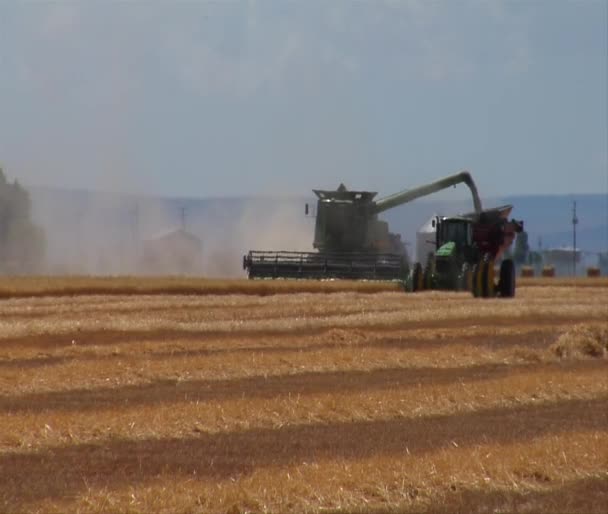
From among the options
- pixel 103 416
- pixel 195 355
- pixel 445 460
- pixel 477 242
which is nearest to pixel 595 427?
pixel 445 460

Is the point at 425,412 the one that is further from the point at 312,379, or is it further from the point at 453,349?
the point at 453,349

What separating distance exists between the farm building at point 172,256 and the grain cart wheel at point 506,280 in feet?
125

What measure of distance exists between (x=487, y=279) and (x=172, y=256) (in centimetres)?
4822

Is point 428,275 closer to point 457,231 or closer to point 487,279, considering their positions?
point 457,231

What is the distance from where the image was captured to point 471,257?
159 ft

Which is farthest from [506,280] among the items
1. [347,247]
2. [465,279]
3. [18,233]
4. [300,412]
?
[18,233]

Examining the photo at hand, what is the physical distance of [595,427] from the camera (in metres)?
17.9

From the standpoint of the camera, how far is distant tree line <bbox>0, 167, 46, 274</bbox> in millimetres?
Result: 93625

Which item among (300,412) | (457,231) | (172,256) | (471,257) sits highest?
(457,231)

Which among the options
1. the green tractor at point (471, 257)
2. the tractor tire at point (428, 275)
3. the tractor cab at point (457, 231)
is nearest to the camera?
the green tractor at point (471, 257)

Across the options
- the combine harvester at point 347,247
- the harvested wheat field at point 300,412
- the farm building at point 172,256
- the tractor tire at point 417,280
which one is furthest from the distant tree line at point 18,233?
the harvested wheat field at point 300,412

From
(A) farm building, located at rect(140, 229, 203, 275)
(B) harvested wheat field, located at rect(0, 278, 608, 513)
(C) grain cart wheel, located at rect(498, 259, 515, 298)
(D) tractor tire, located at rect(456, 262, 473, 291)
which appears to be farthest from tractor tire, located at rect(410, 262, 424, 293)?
(A) farm building, located at rect(140, 229, 203, 275)

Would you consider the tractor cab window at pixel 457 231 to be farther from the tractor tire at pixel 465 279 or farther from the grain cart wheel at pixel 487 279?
the grain cart wheel at pixel 487 279

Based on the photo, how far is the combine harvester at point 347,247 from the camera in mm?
58250
